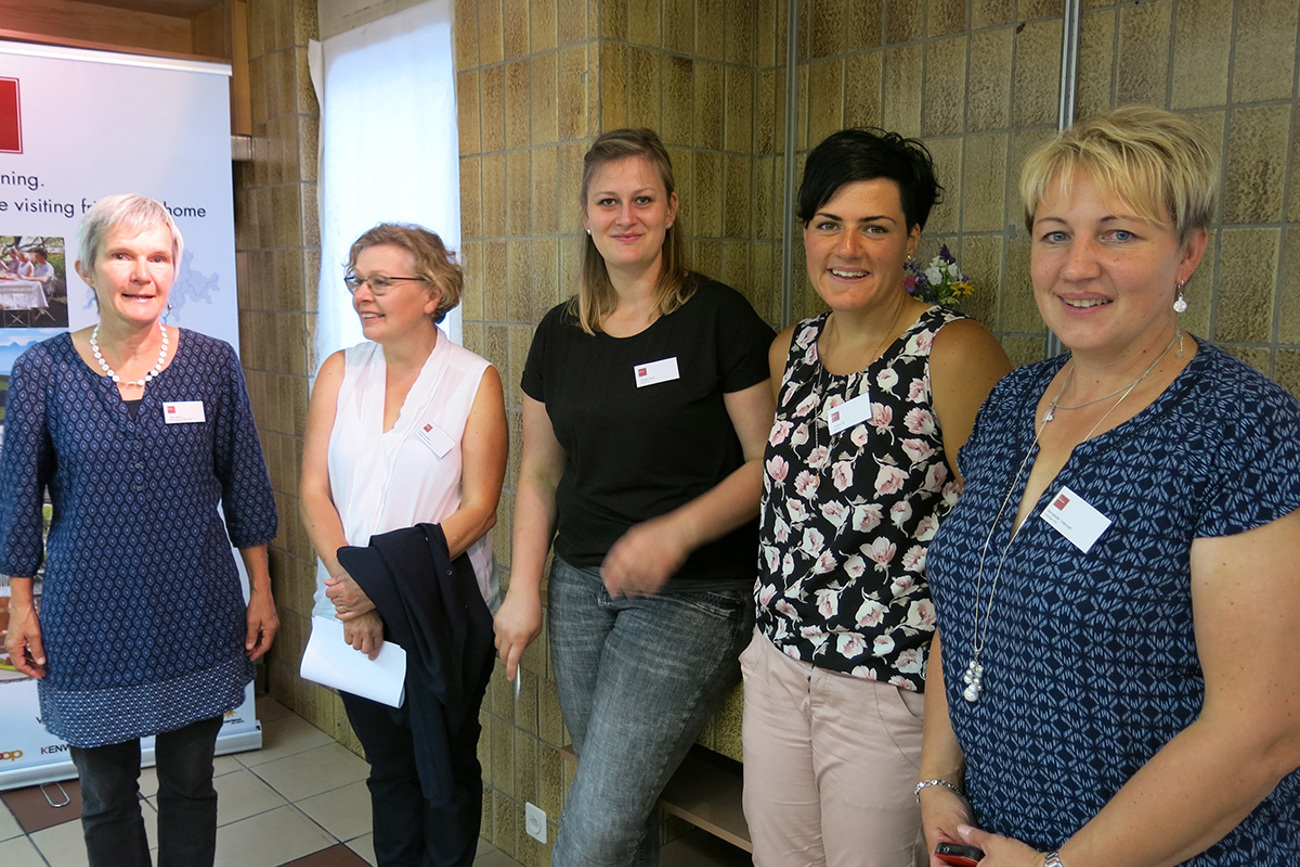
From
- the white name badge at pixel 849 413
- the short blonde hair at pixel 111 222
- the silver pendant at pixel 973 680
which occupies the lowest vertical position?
the silver pendant at pixel 973 680

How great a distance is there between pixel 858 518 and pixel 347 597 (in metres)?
1.18

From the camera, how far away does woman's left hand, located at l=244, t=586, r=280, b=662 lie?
235cm

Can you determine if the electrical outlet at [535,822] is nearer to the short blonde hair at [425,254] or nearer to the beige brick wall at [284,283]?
the beige brick wall at [284,283]

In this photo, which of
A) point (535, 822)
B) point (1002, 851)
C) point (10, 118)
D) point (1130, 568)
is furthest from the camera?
point (10, 118)

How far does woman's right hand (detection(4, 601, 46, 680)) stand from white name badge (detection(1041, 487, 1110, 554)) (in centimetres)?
211

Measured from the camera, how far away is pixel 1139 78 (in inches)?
77.3

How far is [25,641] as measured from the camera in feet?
7.02

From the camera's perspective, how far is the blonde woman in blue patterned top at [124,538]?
2.09 metres

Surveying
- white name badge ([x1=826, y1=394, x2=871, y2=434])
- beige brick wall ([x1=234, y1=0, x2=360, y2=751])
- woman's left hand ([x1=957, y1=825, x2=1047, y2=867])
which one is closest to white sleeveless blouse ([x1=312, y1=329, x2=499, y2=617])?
white name badge ([x1=826, y1=394, x2=871, y2=434])

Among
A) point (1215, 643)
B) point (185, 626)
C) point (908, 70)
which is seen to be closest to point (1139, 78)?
point (908, 70)

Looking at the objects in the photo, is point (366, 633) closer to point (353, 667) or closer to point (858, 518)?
point (353, 667)

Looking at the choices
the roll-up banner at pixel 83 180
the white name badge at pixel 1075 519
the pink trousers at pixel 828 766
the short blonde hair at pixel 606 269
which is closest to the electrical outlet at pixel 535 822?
the pink trousers at pixel 828 766

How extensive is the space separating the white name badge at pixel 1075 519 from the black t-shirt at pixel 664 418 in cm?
78

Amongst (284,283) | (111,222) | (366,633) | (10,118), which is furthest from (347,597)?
(10,118)
